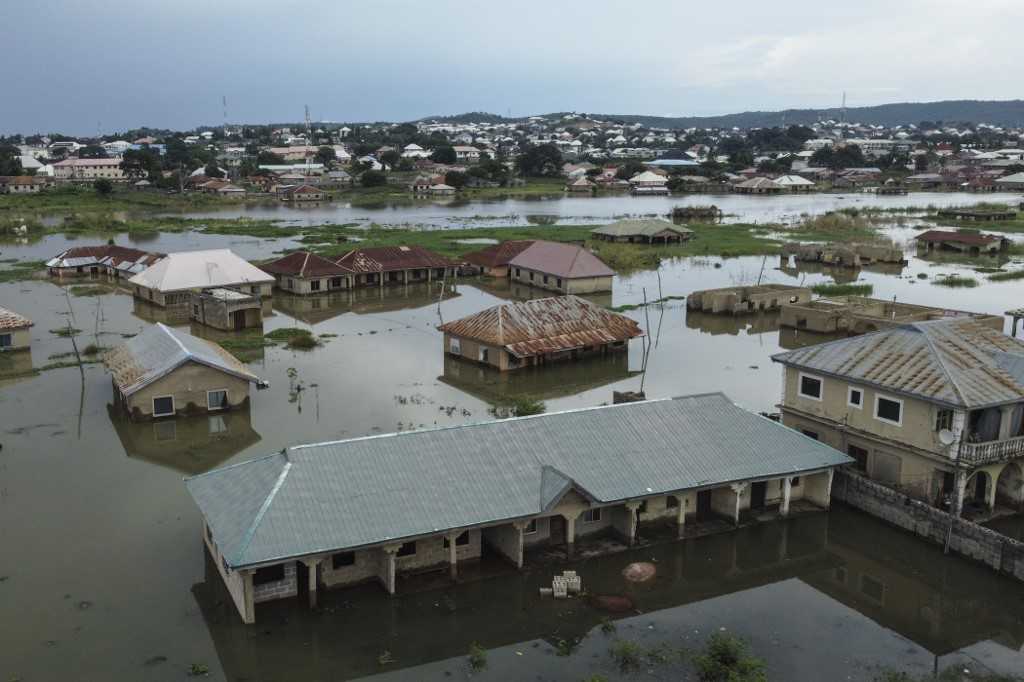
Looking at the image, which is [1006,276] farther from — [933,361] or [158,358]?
[158,358]

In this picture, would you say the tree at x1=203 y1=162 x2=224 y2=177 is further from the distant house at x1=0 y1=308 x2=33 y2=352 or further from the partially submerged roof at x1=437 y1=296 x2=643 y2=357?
the partially submerged roof at x1=437 y1=296 x2=643 y2=357

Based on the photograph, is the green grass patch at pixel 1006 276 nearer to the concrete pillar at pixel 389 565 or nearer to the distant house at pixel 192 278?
the distant house at pixel 192 278

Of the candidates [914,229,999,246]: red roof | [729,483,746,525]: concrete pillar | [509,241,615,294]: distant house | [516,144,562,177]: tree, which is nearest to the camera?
[729,483,746,525]: concrete pillar

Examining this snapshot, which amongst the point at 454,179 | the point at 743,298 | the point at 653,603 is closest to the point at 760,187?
the point at 454,179

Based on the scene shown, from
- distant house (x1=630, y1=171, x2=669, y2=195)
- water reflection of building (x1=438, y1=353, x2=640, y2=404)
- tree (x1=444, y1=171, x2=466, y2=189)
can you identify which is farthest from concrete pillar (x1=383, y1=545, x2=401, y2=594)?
distant house (x1=630, y1=171, x2=669, y2=195)

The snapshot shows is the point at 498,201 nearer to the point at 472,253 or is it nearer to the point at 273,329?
the point at 472,253

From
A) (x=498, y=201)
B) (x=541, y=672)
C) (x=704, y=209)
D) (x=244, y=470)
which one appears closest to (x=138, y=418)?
(x=244, y=470)

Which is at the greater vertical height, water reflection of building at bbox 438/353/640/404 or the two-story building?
the two-story building
